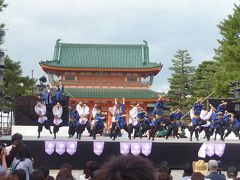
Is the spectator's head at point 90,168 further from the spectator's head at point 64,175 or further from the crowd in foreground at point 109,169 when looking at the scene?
the spectator's head at point 64,175

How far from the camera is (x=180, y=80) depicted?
137 ft

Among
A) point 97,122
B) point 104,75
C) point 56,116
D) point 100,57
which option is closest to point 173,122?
point 97,122

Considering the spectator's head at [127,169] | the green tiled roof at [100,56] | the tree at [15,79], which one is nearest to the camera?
the spectator's head at [127,169]

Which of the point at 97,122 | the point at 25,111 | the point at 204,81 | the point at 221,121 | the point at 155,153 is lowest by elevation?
the point at 155,153

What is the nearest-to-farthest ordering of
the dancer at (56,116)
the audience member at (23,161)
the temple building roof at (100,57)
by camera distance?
the audience member at (23,161) < the dancer at (56,116) < the temple building roof at (100,57)

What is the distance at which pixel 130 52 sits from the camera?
1576 inches

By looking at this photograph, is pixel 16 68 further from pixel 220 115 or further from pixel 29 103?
pixel 220 115

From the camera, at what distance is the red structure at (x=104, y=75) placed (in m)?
36.1

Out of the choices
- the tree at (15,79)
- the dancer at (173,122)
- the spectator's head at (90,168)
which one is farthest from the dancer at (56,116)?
the spectator's head at (90,168)

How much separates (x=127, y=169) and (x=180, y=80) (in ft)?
130

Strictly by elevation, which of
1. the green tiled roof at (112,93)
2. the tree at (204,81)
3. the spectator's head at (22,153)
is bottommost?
the spectator's head at (22,153)

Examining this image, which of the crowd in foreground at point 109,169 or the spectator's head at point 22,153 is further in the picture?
the spectator's head at point 22,153

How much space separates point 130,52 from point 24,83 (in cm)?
1042

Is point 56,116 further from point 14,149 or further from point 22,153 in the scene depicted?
point 22,153
